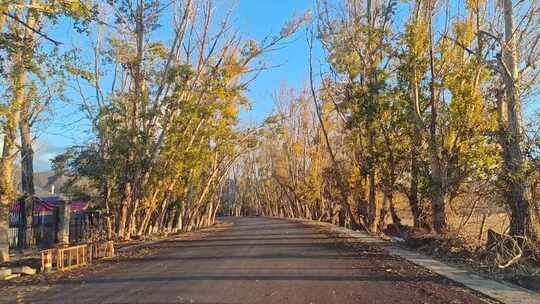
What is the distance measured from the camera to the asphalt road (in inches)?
361

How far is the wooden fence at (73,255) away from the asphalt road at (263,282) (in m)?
1.33

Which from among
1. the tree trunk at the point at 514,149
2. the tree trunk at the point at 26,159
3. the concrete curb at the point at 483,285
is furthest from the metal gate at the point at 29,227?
the tree trunk at the point at 514,149

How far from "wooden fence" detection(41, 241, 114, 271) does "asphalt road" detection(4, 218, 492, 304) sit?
4.38 feet

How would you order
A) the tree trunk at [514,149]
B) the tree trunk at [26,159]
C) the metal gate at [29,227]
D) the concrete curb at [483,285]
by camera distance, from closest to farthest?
the concrete curb at [483,285], the tree trunk at [514,149], the metal gate at [29,227], the tree trunk at [26,159]

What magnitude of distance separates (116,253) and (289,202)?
57.5 m

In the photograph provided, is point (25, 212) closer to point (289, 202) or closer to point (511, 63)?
point (511, 63)

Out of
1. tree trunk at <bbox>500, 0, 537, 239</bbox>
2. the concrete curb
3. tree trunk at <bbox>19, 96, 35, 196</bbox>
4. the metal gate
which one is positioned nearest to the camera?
the concrete curb

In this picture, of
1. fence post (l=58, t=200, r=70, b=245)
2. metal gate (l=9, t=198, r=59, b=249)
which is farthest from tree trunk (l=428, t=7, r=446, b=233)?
metal gate (l=9, t=198, r=59, b=249)

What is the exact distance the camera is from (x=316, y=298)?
905 centimetres

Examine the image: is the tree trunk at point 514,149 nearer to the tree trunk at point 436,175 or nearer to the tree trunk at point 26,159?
the tree trunk at point 436,175

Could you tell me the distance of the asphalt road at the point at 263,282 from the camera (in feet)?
30.1

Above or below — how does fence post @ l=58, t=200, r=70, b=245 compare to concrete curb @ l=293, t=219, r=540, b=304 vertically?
above

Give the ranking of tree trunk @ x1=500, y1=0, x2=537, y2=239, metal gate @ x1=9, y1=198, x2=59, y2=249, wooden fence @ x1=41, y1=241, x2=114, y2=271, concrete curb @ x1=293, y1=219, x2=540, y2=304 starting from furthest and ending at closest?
metal gate @ x1=9, y1=198, x2=59, y2=249, wooden fence @ x1=41, y1=241, x2=114, y2=271, tree trunk @ x1=500, y1=0, x2=537, y2=239, concrete curb @ x1=293, y1=219, x2=540, y2=304

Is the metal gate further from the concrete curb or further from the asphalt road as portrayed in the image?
the concrete curb
